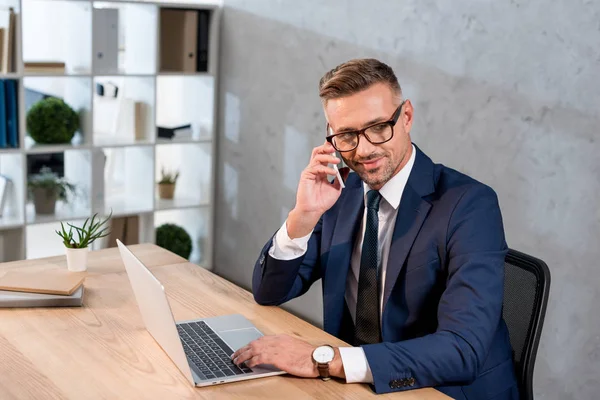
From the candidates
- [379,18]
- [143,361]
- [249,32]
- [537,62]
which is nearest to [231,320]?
[143,361]

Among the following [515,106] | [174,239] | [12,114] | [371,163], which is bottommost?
[174,239]

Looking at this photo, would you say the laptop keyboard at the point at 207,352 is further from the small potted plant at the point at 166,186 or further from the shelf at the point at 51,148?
the small potted plant at the point at 166,186

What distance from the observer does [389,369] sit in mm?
1632

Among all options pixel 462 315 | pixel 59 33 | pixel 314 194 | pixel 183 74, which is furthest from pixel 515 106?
pixel 59 33

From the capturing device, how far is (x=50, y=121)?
A: 421 centimetres

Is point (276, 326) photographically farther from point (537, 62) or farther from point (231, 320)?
point (537, 62)

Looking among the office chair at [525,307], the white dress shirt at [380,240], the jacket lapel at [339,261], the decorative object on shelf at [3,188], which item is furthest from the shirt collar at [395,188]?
the decorative object on shelf at [3,188]

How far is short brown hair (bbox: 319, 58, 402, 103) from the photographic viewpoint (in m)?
1.95

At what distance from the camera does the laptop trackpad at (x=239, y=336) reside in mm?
1843

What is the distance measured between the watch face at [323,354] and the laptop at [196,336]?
3.4 inches

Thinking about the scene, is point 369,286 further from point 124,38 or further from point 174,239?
point 124,38

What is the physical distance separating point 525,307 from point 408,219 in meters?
0.37

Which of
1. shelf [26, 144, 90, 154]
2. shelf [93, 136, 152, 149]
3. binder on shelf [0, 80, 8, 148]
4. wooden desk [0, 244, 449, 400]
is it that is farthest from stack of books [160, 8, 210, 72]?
wooden desk [0, 244, 449, 400]

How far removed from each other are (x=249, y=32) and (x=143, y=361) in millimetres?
3140
